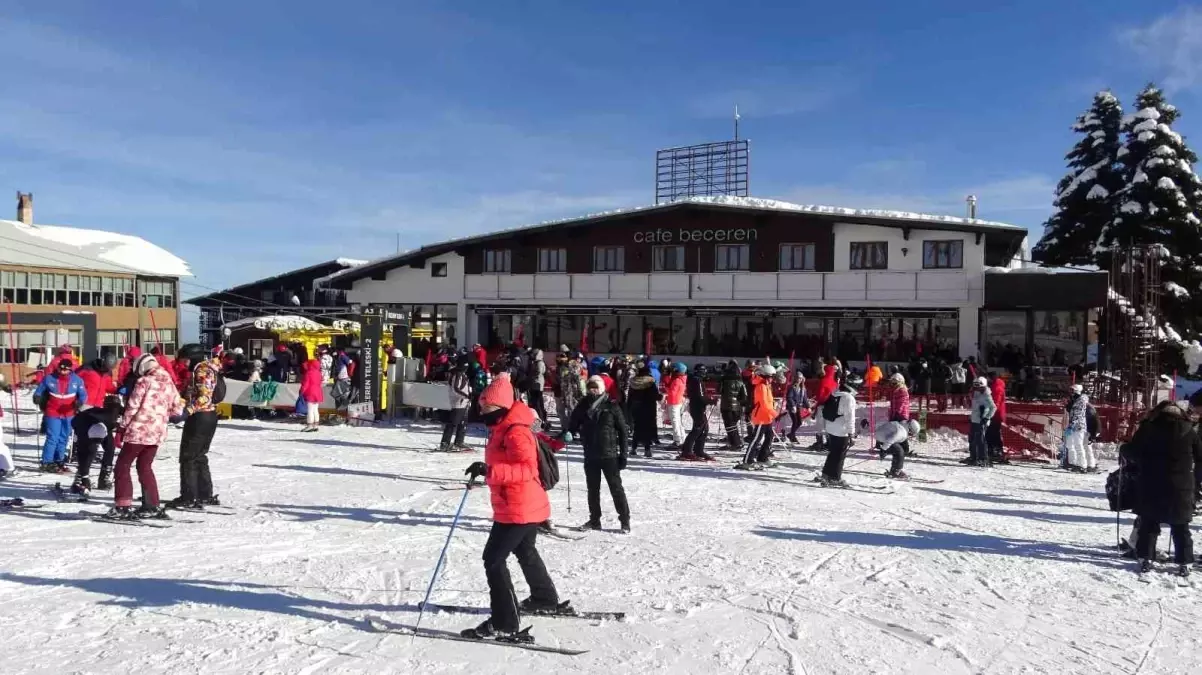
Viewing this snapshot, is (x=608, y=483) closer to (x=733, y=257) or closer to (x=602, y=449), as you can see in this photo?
(x=602, y=449)

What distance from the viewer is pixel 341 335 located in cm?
2691

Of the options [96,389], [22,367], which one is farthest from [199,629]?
[22,367]

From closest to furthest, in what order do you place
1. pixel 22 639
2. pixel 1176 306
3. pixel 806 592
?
pixel 22 639, pixel 806 592, pixel 1176 306

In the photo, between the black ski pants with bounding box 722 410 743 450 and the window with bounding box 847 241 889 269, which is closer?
the black ski pants with bounding box 722 410 743 450

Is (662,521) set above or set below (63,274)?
below

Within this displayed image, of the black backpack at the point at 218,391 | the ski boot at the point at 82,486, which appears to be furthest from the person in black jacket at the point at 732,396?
the ski boot at the point at 82,486

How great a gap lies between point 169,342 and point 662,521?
3504 centimetres

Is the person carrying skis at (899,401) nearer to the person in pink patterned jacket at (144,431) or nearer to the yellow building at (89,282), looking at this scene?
the person in pink patterned jacket at (144,431)

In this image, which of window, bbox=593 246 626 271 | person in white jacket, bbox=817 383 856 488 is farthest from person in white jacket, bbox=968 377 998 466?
window, bbox=593 246 626 271

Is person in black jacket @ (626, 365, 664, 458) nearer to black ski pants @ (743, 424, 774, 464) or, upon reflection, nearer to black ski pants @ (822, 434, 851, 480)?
black ski pants @ (743, 424, 774, 464)

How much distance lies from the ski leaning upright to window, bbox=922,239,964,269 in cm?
2157

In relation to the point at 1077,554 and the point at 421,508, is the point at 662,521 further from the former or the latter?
the point at 1077,554

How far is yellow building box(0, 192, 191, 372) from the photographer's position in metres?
29.8

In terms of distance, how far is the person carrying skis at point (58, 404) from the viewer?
389 inches
